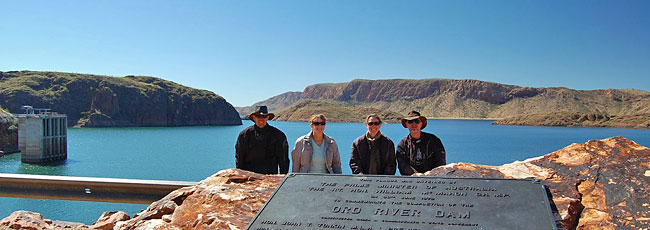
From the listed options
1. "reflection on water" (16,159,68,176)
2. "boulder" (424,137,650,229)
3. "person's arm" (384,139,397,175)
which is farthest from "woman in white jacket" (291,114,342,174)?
"reflection on water" (16,159,68,176)

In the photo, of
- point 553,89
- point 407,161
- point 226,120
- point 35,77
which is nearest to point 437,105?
point 553,89

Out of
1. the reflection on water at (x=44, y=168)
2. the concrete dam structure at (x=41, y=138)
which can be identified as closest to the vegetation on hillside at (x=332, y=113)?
the concrete dam structure at (x=41, y=138)

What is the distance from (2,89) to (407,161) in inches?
4466

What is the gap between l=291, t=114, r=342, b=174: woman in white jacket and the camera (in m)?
5.32

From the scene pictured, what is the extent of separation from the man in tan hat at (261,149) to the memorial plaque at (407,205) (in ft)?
5.84

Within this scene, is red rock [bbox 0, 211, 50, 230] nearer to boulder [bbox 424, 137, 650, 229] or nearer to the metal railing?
the metal railing

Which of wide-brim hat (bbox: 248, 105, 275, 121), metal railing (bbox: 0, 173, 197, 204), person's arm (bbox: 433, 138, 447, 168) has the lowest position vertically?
metal railing (bbox: 0, 173, 197, 204)

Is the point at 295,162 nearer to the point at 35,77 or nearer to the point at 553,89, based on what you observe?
the point at 35,77

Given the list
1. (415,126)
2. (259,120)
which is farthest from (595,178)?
(259,120)

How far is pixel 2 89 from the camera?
96562 millimetres

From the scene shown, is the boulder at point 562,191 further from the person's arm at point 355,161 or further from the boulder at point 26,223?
the boulder at point 26,223

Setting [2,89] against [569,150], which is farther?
[2,89]

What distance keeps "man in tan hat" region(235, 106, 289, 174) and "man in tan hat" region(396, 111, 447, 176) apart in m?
1.34

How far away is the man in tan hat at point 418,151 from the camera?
5.07 m
